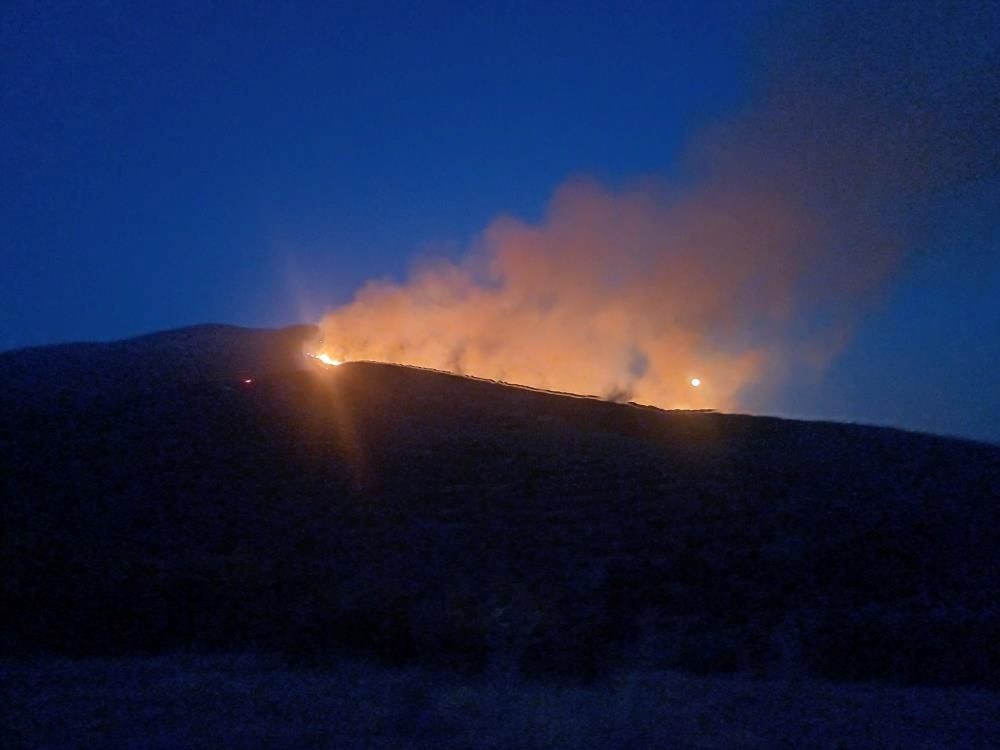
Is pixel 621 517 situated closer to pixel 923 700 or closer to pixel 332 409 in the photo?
pixel 923 700

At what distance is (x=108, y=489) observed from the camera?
44.9 ft

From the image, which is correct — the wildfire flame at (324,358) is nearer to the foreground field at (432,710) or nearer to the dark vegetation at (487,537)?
the dark vegetation at (487,537)

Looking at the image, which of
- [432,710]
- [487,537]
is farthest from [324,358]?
[432,710]

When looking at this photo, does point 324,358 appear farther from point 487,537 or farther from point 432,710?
point 432,710

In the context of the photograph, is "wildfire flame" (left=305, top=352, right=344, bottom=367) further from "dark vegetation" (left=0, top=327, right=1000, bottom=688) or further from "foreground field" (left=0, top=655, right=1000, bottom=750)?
"foreground field" (left=0, top=655, right=1000, bottom=750)

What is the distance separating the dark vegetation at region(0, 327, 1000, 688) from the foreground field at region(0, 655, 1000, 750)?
0.46 metres

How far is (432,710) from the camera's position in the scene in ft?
27.0

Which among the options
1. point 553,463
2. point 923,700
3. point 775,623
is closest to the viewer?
point 923,700

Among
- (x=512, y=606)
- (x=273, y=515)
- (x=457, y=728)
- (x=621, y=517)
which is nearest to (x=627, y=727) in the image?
(x=457, y=728)

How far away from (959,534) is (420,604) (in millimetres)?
6676

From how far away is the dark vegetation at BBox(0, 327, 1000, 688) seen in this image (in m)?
9.80

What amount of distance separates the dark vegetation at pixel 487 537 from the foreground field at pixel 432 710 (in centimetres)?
46

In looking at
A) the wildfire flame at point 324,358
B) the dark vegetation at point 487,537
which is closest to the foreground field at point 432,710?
the dark vegetation at point 487,537

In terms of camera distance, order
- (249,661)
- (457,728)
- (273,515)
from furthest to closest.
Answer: (273,515) < (249,661) < (457,728)
